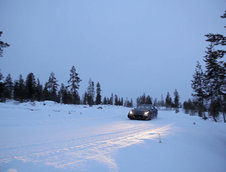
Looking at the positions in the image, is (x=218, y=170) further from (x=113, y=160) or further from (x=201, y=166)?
(x=113, y=160)

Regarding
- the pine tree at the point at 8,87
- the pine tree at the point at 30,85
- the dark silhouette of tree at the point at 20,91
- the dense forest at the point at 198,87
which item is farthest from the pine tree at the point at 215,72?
the pine tree at the point at 8,87

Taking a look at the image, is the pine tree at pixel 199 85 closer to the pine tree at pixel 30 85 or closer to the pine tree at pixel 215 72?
the pine tree at pixel 215 72

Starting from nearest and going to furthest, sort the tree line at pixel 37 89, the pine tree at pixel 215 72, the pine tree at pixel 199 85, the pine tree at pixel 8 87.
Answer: the pine tree at pixel 215 72 < the pine tree at pixel 199 85 < the tree line at pixel 37 89 < the pine tree at pixel 8 87

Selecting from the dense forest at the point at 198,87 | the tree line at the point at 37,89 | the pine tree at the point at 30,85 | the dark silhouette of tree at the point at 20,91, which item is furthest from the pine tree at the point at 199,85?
the dark silhouette of tree at the point at 20,91

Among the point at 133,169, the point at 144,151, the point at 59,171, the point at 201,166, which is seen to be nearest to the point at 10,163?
the point at 59,171

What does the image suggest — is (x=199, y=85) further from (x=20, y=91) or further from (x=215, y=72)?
(x=20, y=91)

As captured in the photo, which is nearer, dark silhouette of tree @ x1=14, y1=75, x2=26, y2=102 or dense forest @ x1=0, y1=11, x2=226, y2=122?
dense forest @ x1=0, y1=11, x2=226, y2=122

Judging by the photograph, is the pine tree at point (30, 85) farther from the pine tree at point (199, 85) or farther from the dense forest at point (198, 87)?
the pine tree at point (199, 85)

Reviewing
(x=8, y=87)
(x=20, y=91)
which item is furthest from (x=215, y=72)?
(x=8, y=87)

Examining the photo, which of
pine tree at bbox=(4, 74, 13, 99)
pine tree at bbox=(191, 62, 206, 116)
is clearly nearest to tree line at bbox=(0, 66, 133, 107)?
pine tree at bbox=(4, 74, 13, 99)

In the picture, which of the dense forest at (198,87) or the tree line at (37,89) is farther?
the tree line at (37,89)

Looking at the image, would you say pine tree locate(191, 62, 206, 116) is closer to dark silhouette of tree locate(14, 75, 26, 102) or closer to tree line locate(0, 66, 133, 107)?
tree line locate(0, 66, 133, 107)

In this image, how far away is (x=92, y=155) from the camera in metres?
2.58

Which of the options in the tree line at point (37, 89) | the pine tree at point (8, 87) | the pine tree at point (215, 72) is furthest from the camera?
the pine tree at point (8, 87)
